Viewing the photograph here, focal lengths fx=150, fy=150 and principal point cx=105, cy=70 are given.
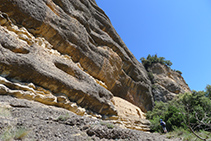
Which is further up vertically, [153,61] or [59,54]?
[153,61]

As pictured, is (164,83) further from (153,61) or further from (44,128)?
(44,128)

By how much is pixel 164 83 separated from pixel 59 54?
26.2m

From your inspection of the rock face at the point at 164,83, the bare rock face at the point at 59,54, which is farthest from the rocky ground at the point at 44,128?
the rock face at the point at 164,83

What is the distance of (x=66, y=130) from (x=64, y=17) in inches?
452

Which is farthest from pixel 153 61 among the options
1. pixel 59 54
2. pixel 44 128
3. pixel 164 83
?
pixel 44 128

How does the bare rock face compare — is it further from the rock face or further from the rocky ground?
the rock face

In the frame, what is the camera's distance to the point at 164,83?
3250 cm

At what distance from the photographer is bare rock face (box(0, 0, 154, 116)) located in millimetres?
8469

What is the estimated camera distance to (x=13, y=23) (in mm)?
10008

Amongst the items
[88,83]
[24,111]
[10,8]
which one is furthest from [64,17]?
[24,111]

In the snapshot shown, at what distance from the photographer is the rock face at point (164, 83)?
29.9 m

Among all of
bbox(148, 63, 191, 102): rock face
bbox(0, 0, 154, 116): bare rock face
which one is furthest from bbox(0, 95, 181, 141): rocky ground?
bbox(148, 63, 191, 102): rock face

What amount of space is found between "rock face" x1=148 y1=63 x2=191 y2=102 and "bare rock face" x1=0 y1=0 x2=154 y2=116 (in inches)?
518

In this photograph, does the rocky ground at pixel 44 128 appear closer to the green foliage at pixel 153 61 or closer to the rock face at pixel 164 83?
the rock face at pixel 164 83
